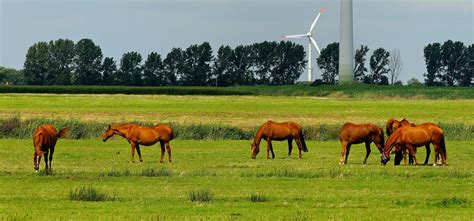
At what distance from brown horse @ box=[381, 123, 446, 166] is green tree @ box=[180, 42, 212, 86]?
15495 centimetres

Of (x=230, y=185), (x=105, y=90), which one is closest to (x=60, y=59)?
(x=105, y=90)

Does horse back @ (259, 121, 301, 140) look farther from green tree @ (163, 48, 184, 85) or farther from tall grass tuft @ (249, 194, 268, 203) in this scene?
green tree @ (163, 48, 184, 85)

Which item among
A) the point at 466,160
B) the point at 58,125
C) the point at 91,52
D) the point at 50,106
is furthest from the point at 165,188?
the point at 91,52

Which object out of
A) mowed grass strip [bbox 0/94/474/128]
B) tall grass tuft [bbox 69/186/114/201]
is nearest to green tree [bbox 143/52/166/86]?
mowed grass strip [bbox 0/94/474/128]

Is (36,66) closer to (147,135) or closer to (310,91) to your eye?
(310,91)

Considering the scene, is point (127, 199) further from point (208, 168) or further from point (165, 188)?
point (208, 168)

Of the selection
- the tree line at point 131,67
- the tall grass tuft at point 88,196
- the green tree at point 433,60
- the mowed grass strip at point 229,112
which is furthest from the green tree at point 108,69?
the tall grass tuft at point 88,196

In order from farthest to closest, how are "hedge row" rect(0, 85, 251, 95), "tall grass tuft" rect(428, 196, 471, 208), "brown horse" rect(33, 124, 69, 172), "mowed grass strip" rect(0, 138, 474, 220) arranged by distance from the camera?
"hedge row" rect(0, 85, 251, 95) → "brown horse" rect(33, 124, 69, 172) → "tall grass tuft" rect(428, 196, 471, 208) → "mowed grass strip" rect(0, 138, 474, 220)

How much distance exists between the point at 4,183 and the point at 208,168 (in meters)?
7.93

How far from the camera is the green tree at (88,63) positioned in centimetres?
18400

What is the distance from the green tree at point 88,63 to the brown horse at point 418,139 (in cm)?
15098

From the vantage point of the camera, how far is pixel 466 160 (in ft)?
129

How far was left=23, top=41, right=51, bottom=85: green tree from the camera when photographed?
179375 millimetres

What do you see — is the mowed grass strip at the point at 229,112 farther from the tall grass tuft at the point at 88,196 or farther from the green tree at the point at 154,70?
the green tree at the point at 154,70
